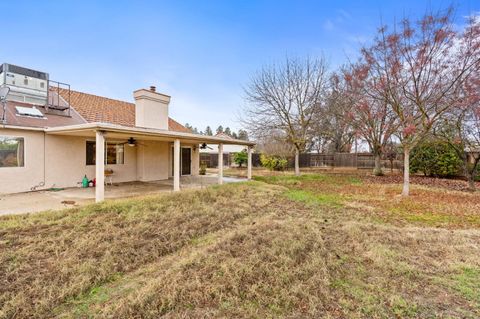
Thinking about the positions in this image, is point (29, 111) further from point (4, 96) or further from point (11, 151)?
point (11, 151)

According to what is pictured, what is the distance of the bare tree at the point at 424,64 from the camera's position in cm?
822

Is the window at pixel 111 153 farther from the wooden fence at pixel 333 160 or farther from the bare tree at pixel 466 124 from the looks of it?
the bare tree at pixel 466 124

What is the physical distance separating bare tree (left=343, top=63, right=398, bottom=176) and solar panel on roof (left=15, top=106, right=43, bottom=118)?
1354cm

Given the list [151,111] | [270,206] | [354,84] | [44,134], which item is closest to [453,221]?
[270,206]

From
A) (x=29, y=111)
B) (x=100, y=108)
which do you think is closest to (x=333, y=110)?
(x=100, y=108)

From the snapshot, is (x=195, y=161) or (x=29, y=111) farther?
(x=195, y=161)

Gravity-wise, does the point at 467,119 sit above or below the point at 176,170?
above

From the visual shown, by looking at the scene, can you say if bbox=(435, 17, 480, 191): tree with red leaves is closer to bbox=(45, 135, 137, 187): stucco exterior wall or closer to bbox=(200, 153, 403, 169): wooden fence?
bbox=(200, 153, 403, 169): wooden fence

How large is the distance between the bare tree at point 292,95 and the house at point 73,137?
16.1ft

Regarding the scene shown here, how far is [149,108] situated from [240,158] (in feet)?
41.3

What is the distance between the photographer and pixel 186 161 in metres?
14.4

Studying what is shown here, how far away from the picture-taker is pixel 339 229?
5.01 m

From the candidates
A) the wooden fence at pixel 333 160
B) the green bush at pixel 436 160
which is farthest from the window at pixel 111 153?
the green bush at pixel 436 160

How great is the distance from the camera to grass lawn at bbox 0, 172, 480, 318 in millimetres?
2473
